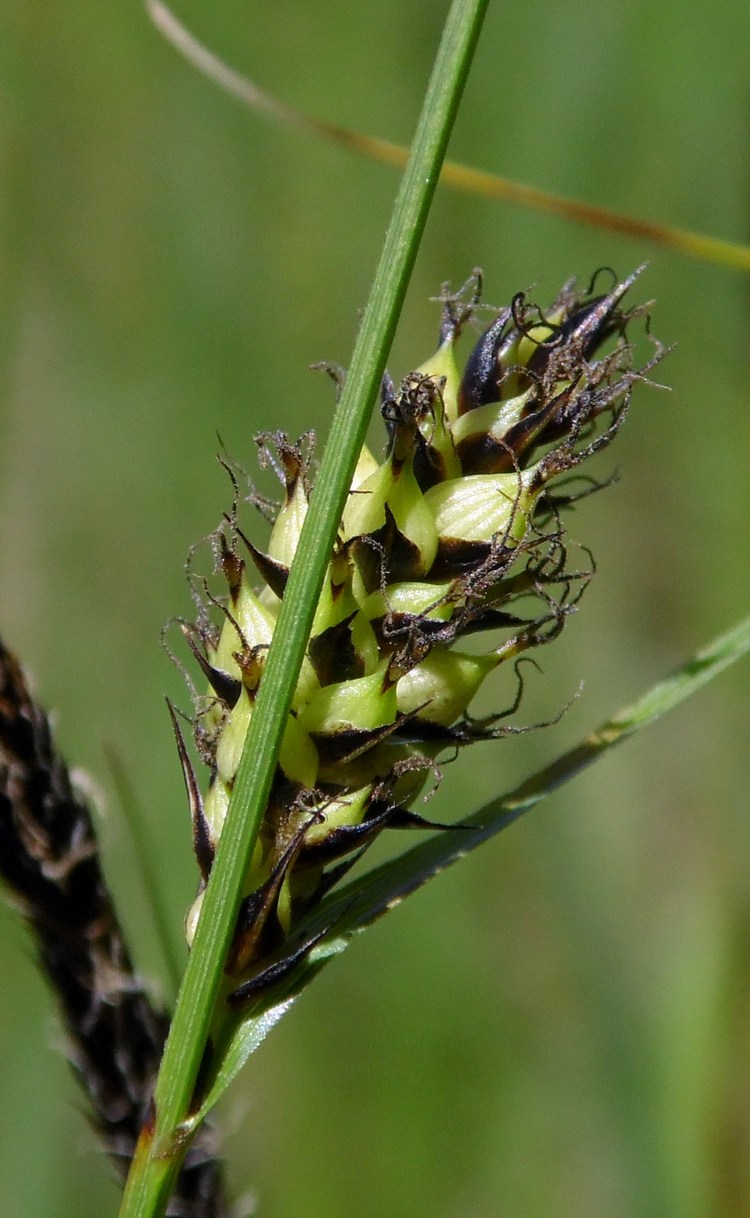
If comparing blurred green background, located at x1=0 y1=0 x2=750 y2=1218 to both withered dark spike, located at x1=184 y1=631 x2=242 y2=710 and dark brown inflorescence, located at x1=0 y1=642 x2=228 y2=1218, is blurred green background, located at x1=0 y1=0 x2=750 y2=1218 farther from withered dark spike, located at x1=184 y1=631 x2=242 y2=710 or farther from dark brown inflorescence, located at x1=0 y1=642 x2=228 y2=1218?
withered dark spike, located at x1=184 y1=631 x2=242 y2=710

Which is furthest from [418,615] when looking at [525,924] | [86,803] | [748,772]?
[525,924]

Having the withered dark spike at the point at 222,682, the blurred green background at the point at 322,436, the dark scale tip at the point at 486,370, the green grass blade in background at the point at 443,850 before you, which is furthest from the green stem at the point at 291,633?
the blurred green background at the point at 322,436

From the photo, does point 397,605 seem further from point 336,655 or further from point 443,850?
point 443,850

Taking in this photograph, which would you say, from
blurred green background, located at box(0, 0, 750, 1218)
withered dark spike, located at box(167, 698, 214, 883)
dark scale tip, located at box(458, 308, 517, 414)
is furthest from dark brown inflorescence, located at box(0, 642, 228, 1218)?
blurred green background, located at box(0, 0, 750, 1218)

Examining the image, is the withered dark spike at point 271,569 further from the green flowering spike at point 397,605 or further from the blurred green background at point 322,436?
the blurred green background at point 322,436

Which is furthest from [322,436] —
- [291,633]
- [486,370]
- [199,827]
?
[291,633]
